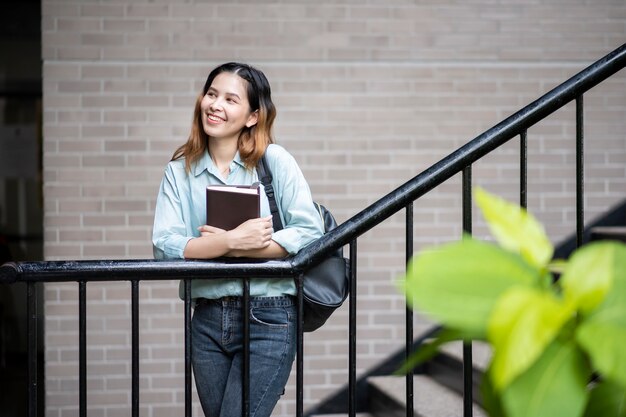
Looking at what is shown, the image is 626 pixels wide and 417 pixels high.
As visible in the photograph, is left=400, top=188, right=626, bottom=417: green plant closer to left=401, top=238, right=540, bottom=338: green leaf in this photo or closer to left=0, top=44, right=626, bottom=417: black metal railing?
left=401, top=238, right=540, bottom=338: green leaf

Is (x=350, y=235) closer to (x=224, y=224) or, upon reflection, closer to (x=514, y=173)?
(x=224, y=224)

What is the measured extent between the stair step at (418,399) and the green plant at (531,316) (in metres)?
2.65

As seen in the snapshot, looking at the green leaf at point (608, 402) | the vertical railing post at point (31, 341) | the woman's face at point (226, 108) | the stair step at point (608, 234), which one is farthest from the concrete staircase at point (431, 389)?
the green leaf at point (608, 402)

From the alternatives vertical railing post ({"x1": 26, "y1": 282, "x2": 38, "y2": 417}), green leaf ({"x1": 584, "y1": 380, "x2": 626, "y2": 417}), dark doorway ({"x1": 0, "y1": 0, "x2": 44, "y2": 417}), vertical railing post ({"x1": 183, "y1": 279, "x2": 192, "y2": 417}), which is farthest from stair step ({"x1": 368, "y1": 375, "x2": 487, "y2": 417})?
dark doorway ({"x1": 0, "y1": 0, "x2": 44, "y2": 417})

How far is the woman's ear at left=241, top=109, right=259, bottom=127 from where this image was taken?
2.40 m

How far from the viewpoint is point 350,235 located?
2.11 metres

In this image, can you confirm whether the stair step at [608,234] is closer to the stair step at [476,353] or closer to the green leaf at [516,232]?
the stair step at [476,353]

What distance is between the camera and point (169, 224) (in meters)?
2.27

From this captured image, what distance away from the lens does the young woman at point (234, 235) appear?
219 cm

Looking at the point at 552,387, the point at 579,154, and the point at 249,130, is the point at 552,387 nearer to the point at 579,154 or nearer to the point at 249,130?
the point at 579,154

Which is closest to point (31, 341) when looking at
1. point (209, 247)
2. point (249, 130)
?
point (209, 247)

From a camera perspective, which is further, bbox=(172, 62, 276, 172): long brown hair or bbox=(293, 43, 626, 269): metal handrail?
bbox=(172, 62, 276, 172): long brown hair

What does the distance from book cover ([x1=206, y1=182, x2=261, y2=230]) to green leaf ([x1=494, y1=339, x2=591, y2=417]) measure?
60.1 inches

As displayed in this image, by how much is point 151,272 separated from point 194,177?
1.33ft
